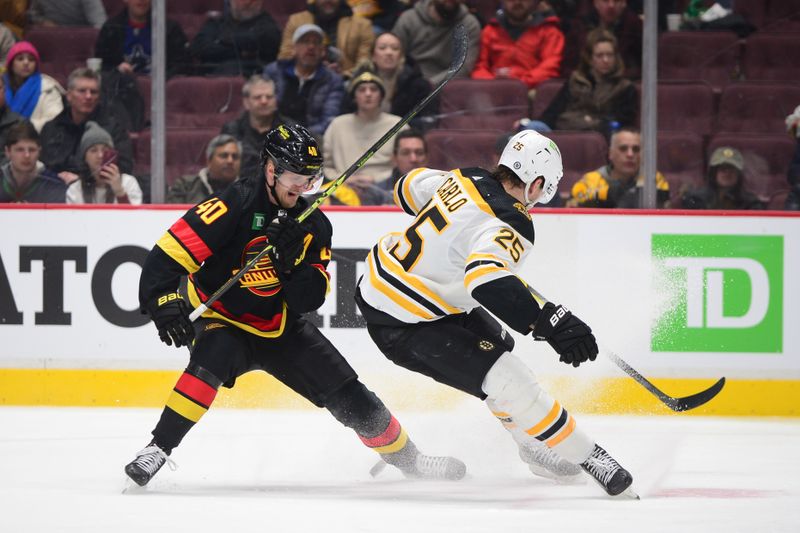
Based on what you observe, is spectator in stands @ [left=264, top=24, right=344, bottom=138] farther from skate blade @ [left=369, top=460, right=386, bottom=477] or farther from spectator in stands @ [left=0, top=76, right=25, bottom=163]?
skate blade @ [left=369, top=460, right=386, bottom=477]

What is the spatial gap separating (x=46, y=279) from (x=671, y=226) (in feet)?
10.1

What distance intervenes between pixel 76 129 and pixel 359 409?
287cm

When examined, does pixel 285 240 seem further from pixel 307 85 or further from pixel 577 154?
pixel 307 85

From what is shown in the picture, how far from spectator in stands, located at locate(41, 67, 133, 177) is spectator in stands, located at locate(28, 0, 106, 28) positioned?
38 centimetres

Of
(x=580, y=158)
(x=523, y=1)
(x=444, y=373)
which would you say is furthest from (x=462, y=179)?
(x=523, y=1)

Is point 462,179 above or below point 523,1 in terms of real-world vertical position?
below

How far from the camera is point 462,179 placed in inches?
174

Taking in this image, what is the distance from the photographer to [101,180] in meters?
6.57

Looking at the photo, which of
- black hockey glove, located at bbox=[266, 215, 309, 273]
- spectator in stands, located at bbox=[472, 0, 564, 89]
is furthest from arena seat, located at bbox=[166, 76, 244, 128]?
black hockey glove, located at bbox=[266, 215, 309, 273]

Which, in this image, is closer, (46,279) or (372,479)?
(372,479)

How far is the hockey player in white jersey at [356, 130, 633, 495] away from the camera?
4.05 meters

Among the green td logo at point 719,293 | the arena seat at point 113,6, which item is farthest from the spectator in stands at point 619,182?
the arena seat at point 113,6

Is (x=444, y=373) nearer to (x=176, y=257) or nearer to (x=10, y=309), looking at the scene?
(x=176, y=257)

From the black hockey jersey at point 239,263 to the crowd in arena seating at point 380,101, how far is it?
2.14m
